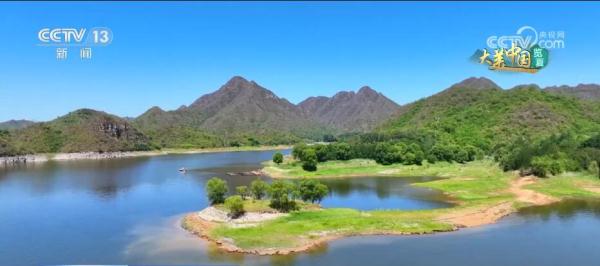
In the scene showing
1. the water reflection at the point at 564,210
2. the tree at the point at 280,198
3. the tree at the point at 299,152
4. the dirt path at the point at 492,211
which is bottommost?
the water reflection at the point at 564,210

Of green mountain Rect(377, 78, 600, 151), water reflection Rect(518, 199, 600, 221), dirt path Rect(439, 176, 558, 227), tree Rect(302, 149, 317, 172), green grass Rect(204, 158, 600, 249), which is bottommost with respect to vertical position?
water reflection Rect(518, 199, 600, 221)

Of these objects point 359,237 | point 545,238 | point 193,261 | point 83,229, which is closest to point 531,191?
point 545,238

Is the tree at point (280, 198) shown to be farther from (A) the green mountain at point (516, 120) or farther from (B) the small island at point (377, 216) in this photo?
(A) the green mountain at point (516, 120)

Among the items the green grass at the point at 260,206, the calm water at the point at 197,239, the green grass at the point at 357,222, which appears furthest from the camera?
the green grass at the point at 260,206

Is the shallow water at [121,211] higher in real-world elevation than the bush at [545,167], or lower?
lower

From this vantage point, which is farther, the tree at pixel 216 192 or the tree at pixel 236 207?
the tree at pixel 216 192

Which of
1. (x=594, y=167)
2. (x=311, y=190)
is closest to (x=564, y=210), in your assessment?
(x=594, y=167)

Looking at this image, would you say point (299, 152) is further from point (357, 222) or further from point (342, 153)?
point (357, 222)

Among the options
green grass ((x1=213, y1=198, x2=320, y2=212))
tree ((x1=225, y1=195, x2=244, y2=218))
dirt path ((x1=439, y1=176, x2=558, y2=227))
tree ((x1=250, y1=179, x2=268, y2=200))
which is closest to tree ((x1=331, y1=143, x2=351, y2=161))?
dirt path ((x1=439, y1=176, x2=558, y2=227))

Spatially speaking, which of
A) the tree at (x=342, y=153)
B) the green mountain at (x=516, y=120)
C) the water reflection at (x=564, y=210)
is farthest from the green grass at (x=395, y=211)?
the green mountain at (x=516, y=120)

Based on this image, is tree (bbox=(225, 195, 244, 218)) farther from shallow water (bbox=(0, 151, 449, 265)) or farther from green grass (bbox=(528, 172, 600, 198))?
green grass (bbox=(528, 172, 600, 198))
